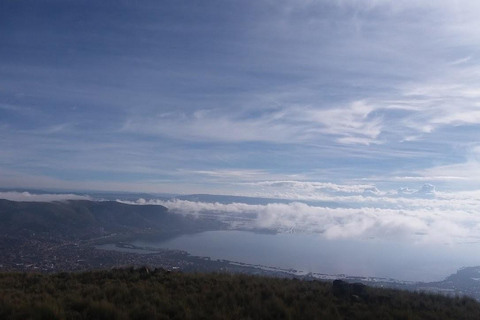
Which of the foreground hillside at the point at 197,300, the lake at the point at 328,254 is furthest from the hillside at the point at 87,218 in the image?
the foreground hillside at the point at 197,300

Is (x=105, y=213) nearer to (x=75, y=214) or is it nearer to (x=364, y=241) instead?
(x=75, y=214)

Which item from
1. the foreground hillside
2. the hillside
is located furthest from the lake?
the foreground hillside

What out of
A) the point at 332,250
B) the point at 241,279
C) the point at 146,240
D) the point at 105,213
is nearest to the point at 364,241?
the point at 332,250

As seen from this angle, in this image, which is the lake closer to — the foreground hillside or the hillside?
the hillside

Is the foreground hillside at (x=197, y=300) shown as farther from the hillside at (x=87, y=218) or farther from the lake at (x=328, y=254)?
the hillside at (x=87, y=218)

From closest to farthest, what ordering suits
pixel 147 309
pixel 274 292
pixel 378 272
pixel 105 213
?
pixel 147 309, pixel 274 292, pixel 378 272, pixel 105 213

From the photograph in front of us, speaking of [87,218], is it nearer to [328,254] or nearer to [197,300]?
[328,254]
